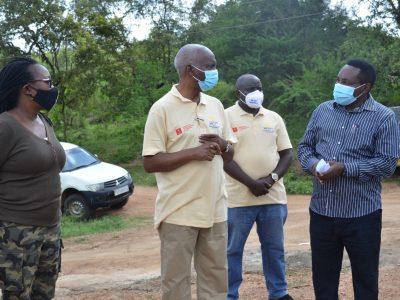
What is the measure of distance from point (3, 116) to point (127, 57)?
16761mm

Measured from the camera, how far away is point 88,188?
10734 millimetres

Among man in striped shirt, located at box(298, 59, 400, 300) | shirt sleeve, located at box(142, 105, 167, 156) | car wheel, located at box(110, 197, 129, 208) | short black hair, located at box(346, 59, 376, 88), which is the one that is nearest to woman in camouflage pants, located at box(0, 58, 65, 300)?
shirt sleeve, located at box(142, 105, 167, 156)

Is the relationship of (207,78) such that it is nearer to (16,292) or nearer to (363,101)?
(363,101)

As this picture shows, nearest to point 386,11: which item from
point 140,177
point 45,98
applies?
point 140,177

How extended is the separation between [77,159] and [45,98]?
8.58 meters

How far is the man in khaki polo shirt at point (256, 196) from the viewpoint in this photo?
4293 millimetres

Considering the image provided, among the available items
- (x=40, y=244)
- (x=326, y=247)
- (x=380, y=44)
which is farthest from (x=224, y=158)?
(x=380, y=44)

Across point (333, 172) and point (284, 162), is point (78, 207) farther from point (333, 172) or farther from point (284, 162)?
point (333, 172)

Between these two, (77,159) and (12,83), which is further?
(77,159)

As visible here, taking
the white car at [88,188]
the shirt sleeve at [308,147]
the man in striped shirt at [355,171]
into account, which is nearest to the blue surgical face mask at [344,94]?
the man in striped shirt at [355,171]

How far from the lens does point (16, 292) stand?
3.06 m

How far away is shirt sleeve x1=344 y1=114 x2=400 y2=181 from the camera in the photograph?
10.9ft

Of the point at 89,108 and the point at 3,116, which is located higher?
the point at 3,116

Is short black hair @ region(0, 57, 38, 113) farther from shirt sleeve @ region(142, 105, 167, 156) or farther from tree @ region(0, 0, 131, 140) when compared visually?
tree @ region(0, 0, 131, 140)
